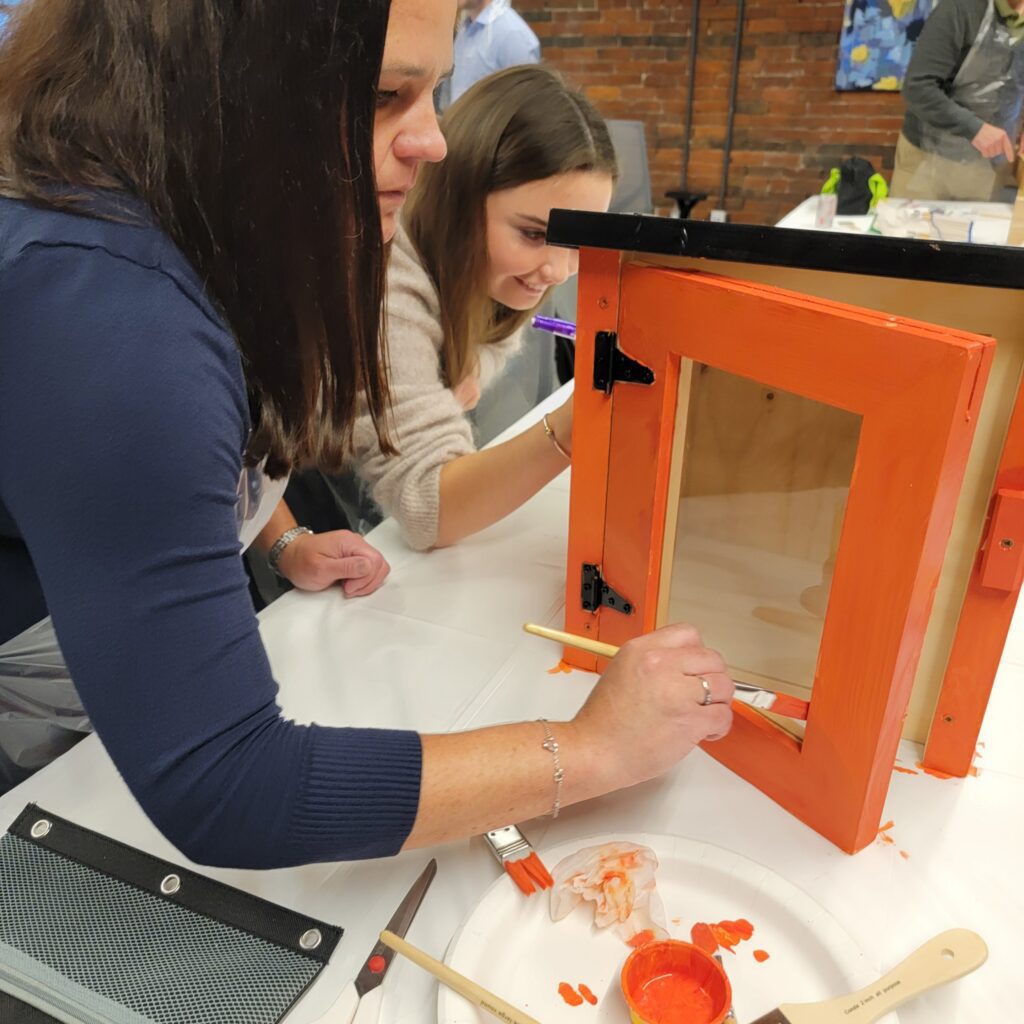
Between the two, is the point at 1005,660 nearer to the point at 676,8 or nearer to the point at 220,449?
the point at 220,449

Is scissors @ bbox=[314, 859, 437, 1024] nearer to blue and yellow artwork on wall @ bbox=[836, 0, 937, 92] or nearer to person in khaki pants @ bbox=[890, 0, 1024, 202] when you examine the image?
person in khaki pants @ bbox=[890, 0, 1024, 202]

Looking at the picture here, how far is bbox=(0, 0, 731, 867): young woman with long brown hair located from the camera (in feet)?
1.37

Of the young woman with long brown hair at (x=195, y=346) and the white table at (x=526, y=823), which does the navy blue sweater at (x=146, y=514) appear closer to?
the young woman with long brown hair at (x=195, y=346)

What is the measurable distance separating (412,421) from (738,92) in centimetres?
401

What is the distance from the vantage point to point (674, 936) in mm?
552

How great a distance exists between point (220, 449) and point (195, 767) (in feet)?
0.57

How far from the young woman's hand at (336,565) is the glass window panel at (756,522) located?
1.15 ft

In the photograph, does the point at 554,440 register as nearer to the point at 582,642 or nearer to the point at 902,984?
the point at 582,642

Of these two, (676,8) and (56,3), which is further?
(676,8)

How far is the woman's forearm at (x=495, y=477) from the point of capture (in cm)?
101

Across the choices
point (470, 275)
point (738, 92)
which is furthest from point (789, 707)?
point (738, 92)

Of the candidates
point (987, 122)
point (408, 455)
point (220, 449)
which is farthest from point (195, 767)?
point (987, 122)

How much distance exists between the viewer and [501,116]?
3.68 feet

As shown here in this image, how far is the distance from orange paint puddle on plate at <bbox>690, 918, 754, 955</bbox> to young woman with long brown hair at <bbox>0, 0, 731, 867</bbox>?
5.1 inches
